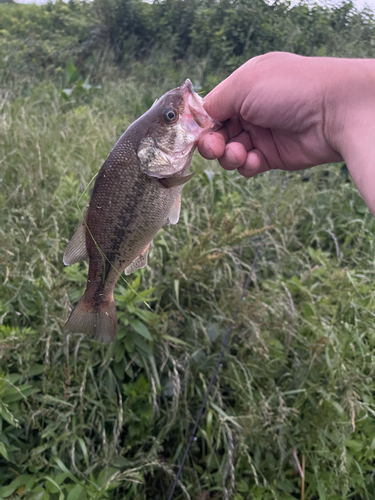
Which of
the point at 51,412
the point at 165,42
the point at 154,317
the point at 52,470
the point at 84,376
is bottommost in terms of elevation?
the point at 52,470

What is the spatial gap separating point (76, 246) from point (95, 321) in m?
0.30

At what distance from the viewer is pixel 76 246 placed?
140 centimetres

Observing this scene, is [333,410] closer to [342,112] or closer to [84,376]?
[84,376]

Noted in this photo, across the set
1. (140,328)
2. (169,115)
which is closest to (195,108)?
(169,115)

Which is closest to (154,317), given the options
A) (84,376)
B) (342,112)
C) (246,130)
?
Result: (84,376)

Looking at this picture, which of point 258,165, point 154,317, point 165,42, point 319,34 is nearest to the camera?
point 258,165

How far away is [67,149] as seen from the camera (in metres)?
3.63

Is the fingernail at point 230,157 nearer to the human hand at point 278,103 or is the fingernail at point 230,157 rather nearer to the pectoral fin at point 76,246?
the human hand at point 278,103

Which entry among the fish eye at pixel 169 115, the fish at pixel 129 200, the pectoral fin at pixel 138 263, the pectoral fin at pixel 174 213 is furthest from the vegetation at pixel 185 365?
the fish eye at pixel 169 115

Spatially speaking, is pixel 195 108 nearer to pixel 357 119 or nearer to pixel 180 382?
pixel 357 119

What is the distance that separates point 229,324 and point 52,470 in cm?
125

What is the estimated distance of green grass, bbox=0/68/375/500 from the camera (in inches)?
74.5

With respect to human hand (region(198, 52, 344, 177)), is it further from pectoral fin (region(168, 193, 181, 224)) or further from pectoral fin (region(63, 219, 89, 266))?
pectoral fin (region(63, 219, 89, 266))

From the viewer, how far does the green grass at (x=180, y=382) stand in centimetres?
189
